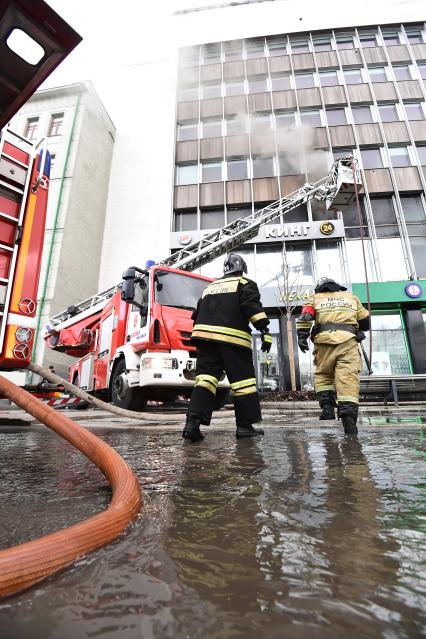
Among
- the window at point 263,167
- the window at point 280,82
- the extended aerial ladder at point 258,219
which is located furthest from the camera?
the window at point 280,82

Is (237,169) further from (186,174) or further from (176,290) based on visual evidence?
(176,290)

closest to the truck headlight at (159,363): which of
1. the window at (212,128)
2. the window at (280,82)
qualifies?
the window at (212,128)

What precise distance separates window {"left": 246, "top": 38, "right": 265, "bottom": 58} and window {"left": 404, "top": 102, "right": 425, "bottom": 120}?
27.2 ft

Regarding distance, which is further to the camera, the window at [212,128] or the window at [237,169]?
the window at [212,128]

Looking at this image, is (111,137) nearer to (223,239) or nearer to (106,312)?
(223,239)

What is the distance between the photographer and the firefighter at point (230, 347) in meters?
2.88

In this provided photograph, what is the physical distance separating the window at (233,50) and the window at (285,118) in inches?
190

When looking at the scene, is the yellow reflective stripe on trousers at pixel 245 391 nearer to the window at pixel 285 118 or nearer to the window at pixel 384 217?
the window at pixel 384 217

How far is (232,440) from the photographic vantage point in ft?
8.97

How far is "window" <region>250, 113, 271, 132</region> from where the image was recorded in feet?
58.4

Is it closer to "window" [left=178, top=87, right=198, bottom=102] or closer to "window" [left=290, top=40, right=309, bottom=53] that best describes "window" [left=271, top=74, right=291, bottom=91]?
"window" [left=290, top=40, right=309, bottom=53]

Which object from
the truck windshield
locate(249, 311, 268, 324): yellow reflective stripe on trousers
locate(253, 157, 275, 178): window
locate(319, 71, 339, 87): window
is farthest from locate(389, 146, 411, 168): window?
locate(249, 311, 268, 324): yellow reflective stripe on trousers

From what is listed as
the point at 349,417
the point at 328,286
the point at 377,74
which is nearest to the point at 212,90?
the point at 377,74

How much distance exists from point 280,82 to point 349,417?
20707mm
